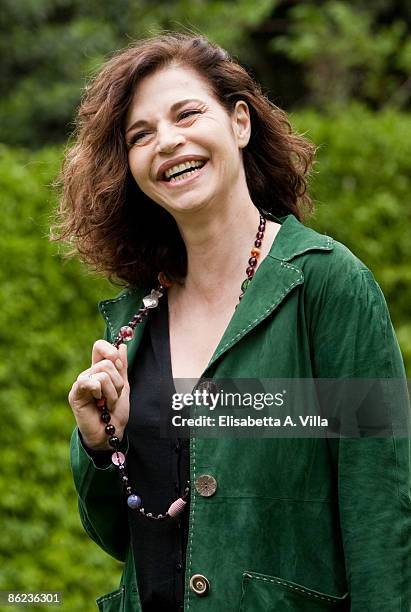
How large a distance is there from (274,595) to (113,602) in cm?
47

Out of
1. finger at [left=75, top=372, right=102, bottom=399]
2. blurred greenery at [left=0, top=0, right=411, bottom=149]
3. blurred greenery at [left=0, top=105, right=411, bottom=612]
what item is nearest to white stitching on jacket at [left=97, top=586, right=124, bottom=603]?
finger at [left=75, top=372, right=102, bottom=399]

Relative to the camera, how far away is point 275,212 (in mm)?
2484

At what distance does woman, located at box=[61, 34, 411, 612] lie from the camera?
2023 mm

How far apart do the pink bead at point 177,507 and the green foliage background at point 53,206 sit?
85cm

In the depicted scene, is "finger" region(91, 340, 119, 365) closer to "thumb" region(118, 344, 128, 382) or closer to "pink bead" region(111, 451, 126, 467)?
"thumb" region(118, 344, 128, 382)

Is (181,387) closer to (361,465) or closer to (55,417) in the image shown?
(361,465)

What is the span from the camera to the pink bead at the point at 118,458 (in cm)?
226

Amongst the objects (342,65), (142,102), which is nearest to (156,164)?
(142,102)

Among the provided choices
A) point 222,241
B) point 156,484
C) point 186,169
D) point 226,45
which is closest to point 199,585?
point 156,484

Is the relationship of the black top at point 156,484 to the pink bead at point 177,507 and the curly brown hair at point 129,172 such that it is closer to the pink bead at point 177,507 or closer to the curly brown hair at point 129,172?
the pink bead at point 177,507


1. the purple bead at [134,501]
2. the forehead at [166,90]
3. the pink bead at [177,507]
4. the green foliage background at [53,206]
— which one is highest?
the green foliage background at [53,206]

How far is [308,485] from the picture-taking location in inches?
80.8

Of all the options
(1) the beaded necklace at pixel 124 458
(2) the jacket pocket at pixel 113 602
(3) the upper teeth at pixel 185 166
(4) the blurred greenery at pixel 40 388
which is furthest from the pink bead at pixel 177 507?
(4) the blurred greenery at pixel 40 388

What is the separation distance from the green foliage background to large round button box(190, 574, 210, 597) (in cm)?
101
